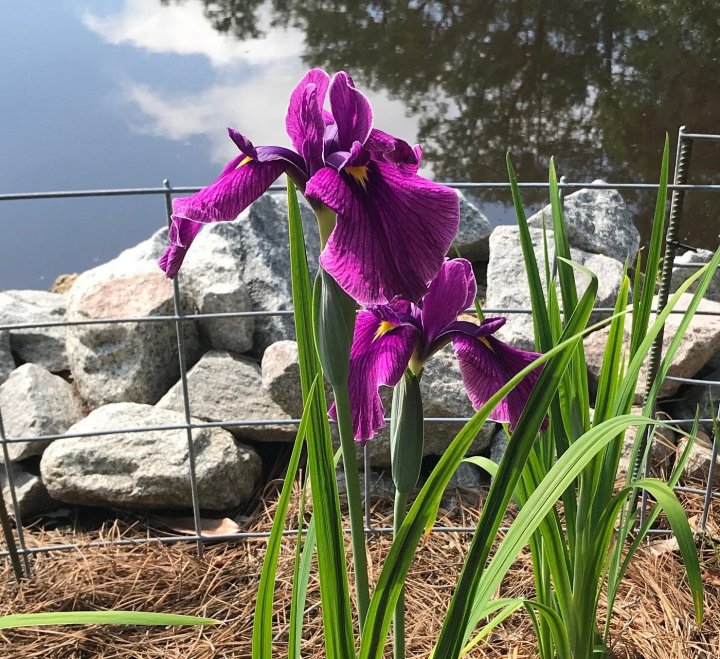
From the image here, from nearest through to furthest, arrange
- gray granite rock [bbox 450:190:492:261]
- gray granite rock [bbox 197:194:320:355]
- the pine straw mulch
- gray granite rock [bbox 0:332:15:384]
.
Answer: the pine straw mulch → gray granite rock [bbox 197:194:320:355] → gray granite rock [bbox 0:332:15:384] → gray granite rock [bbox 450:190:492:261]

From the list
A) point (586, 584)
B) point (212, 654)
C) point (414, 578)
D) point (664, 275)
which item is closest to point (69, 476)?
point (212, 654)

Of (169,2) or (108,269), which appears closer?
(108,269)

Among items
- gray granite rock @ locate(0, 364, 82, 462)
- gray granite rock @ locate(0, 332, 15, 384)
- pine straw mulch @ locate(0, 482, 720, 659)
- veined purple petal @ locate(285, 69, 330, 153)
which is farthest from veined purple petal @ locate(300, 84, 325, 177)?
gray granite rock @ locate(0, 332, 15, 384)

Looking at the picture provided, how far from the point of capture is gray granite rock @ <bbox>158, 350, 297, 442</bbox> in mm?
2453

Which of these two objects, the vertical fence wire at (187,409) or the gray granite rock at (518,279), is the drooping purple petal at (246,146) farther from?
the gray granite rock at (518,279)

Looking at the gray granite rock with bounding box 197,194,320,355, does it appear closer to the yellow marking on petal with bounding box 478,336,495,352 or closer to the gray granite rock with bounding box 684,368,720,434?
the gray granite rock with bounding box 684,368,720,434

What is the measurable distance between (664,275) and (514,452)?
120 centimetres

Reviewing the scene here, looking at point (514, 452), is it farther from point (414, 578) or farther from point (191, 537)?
point (191, 537)

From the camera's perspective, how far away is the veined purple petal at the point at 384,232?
2.51 feet

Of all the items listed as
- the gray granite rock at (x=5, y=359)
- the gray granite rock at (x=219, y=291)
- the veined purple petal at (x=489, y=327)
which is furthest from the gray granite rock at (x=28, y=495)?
the veined purple petal at (x=489, y=327)

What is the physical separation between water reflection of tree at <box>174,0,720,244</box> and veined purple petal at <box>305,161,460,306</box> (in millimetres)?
4403

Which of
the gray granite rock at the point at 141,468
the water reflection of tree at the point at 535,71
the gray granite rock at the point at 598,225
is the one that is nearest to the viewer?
the gray granite rock at the point at 141,468

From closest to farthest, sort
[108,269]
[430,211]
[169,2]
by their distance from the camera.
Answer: [430,211] < [108,269] < [169,2]

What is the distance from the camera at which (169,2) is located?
9727 mm
